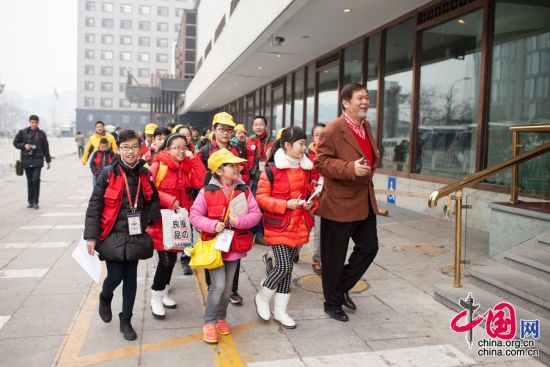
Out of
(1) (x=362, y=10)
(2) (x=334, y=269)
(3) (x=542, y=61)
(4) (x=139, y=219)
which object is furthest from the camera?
(1) (x=362, y=10)

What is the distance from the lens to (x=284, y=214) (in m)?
3.98

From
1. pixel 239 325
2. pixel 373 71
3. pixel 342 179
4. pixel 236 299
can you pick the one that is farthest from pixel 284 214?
pixel 373 71

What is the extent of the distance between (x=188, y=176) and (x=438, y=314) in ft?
8.75

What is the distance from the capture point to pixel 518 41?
7.53m

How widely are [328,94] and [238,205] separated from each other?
11278 millimetres

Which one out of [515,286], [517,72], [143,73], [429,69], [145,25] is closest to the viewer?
[515,286]

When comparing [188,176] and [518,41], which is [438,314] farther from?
[518,41]

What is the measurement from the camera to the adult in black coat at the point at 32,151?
9969 millimetres

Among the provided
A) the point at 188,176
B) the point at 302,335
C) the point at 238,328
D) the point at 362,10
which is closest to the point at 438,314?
the point at 302,335

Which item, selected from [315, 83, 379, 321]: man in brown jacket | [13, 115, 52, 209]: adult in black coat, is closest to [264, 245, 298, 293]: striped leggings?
[315, 83, 379, 321]: man in brown jacket

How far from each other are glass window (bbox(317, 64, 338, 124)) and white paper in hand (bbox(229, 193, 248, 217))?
10.5 m

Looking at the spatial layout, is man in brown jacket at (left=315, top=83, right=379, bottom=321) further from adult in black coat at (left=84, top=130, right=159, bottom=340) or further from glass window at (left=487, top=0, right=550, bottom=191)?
glass window at (left=487, top=0, right=550, bottom=191)

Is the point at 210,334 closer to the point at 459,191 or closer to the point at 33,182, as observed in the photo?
the point at 459,191

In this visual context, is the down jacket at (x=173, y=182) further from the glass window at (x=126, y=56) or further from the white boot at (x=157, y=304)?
the glass window at (x=126, y=56)
